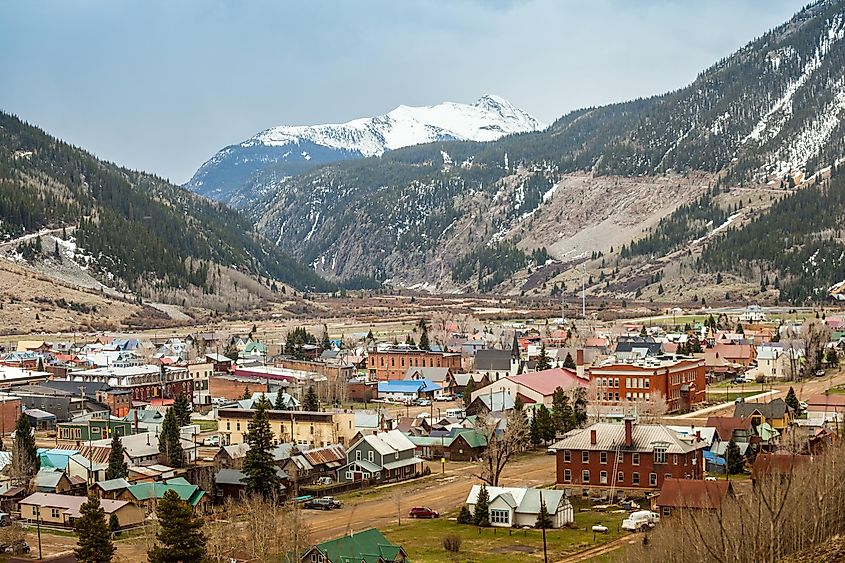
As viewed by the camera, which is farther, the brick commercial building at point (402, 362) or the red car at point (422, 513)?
the brick commercial building at point (402, 362)

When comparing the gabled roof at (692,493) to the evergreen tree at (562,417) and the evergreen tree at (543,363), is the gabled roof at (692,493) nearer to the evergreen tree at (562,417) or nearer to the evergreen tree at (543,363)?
the evergreen tree at (562,417)

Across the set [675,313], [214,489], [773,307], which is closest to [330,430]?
[214,489]

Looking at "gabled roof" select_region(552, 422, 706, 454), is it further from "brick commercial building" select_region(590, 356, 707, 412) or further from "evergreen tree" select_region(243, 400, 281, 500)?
"brick commercial building" select_region(590, 356, 707, 412)

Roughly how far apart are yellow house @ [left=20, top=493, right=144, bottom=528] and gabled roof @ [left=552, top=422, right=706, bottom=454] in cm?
1881

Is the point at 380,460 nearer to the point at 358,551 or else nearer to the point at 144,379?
the point at 358,551

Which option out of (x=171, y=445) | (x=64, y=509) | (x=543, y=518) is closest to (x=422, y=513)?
(x=543, y=518)

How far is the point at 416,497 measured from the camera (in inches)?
2255

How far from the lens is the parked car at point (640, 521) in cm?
4794

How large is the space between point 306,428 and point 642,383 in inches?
997

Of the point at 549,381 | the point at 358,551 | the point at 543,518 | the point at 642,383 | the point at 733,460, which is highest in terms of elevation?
the point at 642,383

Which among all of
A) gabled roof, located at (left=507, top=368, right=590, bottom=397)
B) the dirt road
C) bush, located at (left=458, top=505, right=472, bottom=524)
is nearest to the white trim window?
bush, located at (left=458, top=505, right=472, bottom=524)

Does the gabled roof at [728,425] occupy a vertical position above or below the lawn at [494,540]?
above

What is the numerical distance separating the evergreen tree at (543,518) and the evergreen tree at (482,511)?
197cm

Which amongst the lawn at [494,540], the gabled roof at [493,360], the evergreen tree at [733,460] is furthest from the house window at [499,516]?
the gabled roof at [493,360]
